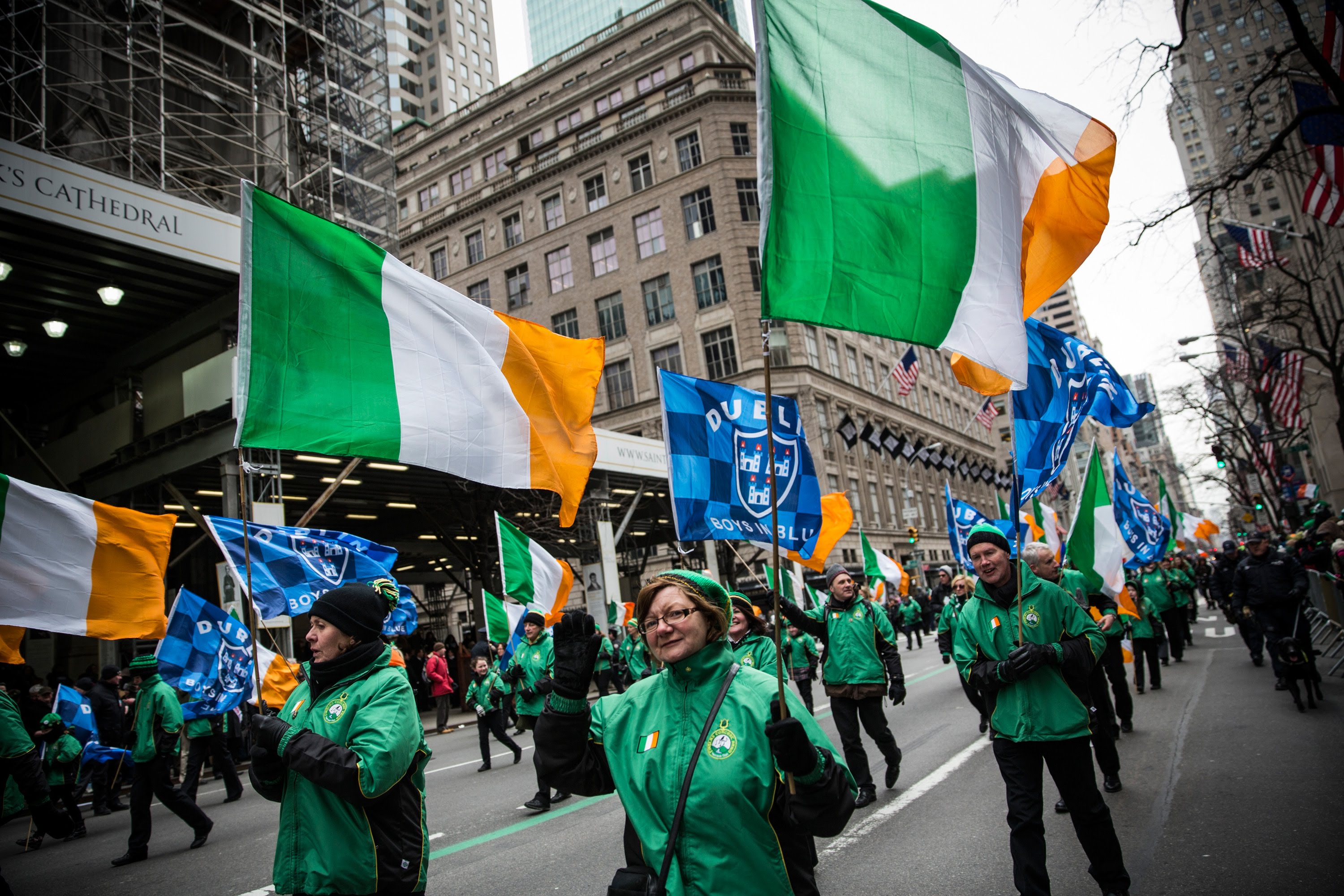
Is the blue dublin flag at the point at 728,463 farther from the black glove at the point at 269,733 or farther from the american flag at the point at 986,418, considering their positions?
the american flag at the point at 986,418

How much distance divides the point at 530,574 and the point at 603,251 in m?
39.7

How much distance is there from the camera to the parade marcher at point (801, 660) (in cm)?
856

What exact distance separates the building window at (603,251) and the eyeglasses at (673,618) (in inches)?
1814

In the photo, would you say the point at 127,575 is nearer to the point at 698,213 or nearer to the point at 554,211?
the point at 698,213

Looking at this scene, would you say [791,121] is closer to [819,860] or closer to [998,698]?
[998,698]

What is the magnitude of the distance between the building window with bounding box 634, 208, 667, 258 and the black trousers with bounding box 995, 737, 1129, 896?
43505mm

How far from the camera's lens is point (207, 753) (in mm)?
10750

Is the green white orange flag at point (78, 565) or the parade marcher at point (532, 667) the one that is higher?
the green white orange flag at point (78, 565)

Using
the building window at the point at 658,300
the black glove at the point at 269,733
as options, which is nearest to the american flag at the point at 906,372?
the building window at the point at 658,300

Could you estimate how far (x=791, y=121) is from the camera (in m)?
3.54

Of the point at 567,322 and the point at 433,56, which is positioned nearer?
the point at 567,322

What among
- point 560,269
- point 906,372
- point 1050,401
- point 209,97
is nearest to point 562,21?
point 560,269

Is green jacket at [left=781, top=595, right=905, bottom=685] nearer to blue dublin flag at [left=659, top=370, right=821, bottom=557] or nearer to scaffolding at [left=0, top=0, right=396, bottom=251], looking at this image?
blue dublin flag at [left=659, top=370, right=821, bottom=557]

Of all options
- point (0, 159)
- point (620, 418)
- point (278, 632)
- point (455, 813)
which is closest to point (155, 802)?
point (278, 632)
